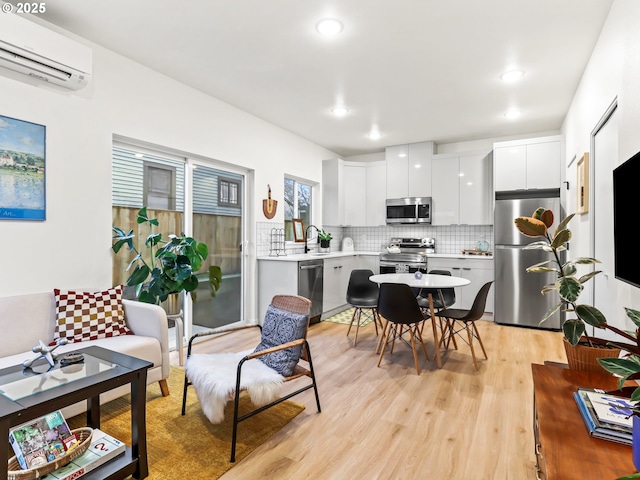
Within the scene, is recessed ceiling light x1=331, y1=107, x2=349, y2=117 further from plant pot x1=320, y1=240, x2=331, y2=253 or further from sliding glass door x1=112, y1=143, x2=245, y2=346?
plant pot x1=320, y1=240, x2=331, y2=253

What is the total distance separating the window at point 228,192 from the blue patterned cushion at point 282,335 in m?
2.08

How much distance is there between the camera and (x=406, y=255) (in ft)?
19.0

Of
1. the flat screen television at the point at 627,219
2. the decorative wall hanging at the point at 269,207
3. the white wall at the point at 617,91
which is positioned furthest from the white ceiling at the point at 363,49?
the flat screen television at the point at 627,219

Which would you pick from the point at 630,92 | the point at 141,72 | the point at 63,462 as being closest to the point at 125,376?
the point at 63,462

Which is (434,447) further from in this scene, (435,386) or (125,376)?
(125,376)

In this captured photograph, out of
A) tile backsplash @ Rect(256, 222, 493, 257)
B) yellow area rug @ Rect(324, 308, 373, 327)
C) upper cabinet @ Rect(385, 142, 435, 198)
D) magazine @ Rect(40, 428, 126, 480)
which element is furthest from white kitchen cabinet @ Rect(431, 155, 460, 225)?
magazine @ Rect(40, 428, 126, 480)

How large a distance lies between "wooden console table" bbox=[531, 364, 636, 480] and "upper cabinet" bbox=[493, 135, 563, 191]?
156 inches

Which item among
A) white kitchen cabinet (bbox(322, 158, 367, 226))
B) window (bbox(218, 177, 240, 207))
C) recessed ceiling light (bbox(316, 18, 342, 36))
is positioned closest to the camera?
recessed ceiling light (bbox(316, 18, 342, 36))

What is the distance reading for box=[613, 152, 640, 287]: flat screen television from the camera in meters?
1.39

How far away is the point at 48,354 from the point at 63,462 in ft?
1.77

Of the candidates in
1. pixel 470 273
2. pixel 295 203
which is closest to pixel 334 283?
pixel 295 203

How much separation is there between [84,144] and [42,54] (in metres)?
0.67

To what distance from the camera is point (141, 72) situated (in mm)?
3264

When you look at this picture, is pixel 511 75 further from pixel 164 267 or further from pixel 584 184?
pixel 164 267
